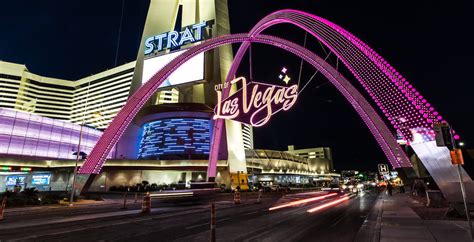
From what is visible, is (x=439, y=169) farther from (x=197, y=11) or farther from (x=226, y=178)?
(x=197, y=11)

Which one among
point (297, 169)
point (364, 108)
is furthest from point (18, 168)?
point (297, 169)

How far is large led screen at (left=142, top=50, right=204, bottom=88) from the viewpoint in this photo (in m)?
72.4

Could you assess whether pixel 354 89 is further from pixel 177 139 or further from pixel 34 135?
pixel 34 135

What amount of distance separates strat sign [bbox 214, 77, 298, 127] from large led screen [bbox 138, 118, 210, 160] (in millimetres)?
36163

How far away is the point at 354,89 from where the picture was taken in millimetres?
37188

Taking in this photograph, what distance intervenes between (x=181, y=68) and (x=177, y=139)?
1882 centimetres

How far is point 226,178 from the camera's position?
70688 millimetres

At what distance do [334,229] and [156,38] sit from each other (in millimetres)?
75420

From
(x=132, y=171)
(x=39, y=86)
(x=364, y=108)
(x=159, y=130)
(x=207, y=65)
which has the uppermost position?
(x=39, y=86)

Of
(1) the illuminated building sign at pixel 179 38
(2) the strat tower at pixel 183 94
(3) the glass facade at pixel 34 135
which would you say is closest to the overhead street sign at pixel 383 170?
(2) the strat tower at pixel 183 94

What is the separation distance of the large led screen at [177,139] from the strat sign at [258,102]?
119 feet

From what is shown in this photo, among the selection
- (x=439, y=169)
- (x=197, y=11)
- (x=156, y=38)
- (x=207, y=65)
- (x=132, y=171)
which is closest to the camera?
(x=439, y=169)

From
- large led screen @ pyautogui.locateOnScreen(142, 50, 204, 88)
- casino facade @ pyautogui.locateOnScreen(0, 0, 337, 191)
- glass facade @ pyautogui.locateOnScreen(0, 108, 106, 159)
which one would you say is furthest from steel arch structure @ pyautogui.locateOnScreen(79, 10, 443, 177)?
glass facade @ pyautogui.locateOnScreen(0, 108, 106, 159)

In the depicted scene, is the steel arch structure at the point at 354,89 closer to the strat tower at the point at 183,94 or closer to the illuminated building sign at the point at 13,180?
the strat tower at the point at 183,94
